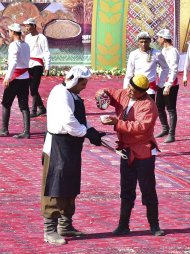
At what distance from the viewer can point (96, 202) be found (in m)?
11.4

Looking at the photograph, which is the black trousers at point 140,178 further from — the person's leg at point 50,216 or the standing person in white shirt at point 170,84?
the standing person in white shirt at point 170,84

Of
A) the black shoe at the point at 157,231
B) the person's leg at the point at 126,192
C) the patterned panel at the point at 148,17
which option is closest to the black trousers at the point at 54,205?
the person's leg at the point at 126,192

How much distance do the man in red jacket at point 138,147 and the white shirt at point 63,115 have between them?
1.58ft

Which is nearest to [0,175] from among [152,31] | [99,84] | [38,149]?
[38,149]

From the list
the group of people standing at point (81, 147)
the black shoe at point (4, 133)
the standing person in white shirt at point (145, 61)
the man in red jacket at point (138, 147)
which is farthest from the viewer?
the black shoe at point (4, 133)

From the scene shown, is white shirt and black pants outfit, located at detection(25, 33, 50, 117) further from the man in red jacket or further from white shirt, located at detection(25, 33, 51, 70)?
the man in red jacket

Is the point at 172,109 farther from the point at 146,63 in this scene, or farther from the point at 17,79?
the point at 17,79

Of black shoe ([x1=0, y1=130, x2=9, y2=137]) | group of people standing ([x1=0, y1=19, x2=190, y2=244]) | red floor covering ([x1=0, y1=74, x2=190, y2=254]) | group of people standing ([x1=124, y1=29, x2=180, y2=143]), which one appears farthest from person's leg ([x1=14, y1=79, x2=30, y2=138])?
group of people standing ([x1=0, y1=19, x2=190, y2=244])

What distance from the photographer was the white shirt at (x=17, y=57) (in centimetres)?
1549

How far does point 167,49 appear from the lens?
614 inches

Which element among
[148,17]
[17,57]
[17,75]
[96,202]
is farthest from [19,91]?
[148,17]

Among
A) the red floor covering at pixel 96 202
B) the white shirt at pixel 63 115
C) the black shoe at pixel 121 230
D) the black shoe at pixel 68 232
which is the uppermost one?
the white shirt at pixel 63 115

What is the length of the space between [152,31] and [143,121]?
53.2ft

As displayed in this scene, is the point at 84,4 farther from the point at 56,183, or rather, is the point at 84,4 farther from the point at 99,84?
the point at 56,183
